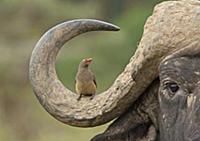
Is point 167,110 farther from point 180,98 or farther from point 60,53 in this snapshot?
point 60,53

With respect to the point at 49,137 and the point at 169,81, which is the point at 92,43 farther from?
the point at 169,81

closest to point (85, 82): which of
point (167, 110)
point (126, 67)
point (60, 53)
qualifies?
point (126, 67)

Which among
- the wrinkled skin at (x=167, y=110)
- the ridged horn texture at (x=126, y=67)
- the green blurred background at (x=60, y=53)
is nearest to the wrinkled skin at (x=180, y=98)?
the wrinkled skin at (x=167, y=110)

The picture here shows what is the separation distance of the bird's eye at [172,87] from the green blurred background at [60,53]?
405 inches

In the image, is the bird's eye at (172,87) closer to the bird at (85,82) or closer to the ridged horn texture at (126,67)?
the ridged horn texture at (126,67)

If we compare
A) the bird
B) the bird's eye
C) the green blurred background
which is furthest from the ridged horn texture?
the green blurred background

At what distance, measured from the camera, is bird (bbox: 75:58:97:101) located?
7238 millimetres

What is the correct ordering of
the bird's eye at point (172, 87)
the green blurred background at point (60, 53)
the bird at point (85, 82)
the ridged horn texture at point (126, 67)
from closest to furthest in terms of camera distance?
the bird's eye at point (172, 87) < the ridged horn texture at point (126, 67) < the bird at point (85, 82) < the green blurred background at point (60, 53)

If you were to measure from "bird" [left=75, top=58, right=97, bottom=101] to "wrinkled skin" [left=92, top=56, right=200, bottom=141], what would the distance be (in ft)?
0.79

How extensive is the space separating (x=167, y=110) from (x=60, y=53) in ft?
74.0

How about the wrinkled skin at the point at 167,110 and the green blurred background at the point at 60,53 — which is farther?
the green blurred background at the point at 60,53

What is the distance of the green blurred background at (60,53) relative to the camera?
1984 cm

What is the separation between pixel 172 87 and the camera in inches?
265

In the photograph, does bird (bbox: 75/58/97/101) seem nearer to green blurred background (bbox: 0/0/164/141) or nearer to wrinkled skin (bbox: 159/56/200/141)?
wrinkled skin (bbox: 159/56/200/141)
